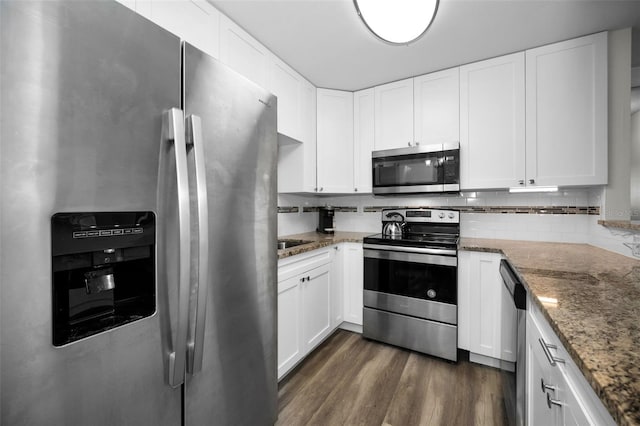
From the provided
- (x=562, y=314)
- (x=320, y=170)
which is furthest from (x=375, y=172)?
(x=562, y=314)

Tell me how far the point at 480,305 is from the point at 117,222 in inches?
92.7

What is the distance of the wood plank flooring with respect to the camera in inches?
63.2

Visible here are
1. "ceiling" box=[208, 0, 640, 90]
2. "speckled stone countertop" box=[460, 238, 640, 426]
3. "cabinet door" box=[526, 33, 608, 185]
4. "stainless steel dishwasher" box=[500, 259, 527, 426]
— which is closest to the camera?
"speckled stone countertop" box=[460, 238, 640, 426]

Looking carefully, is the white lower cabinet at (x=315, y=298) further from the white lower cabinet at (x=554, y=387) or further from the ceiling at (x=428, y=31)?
the ceiling at (x=428, y=31)

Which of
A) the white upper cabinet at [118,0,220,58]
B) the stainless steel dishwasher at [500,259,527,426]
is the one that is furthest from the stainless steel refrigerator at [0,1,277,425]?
the stainless steel dishwasher at [500,259,527,426]

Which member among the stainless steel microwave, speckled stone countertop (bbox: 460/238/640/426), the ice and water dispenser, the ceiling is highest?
the ceiling

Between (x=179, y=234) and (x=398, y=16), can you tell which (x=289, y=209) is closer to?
(x=398, y=16)

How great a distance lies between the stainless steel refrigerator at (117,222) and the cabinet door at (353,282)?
62.8 inches

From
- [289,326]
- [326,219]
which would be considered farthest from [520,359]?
[326,219]

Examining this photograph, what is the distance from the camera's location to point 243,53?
190 centimetres

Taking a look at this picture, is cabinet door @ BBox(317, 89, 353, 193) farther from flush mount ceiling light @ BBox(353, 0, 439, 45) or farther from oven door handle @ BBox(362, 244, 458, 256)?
flush mount ceiling light @ BBox(353, 0, 439, 45)

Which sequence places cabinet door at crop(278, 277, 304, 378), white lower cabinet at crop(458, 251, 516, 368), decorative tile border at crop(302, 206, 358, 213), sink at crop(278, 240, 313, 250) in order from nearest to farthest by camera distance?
cabinet door at crop(278, 277, 304, 378) < white lower cabinet at crop(458, 251, 516, 368) < sink at crop(278, 240, 313, 250) < decorative tile border at crop(302, 206, 358, 213)

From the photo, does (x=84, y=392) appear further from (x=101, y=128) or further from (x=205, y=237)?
(x=101, y=128)

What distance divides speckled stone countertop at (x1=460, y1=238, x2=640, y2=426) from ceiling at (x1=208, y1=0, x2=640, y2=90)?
1.54m
